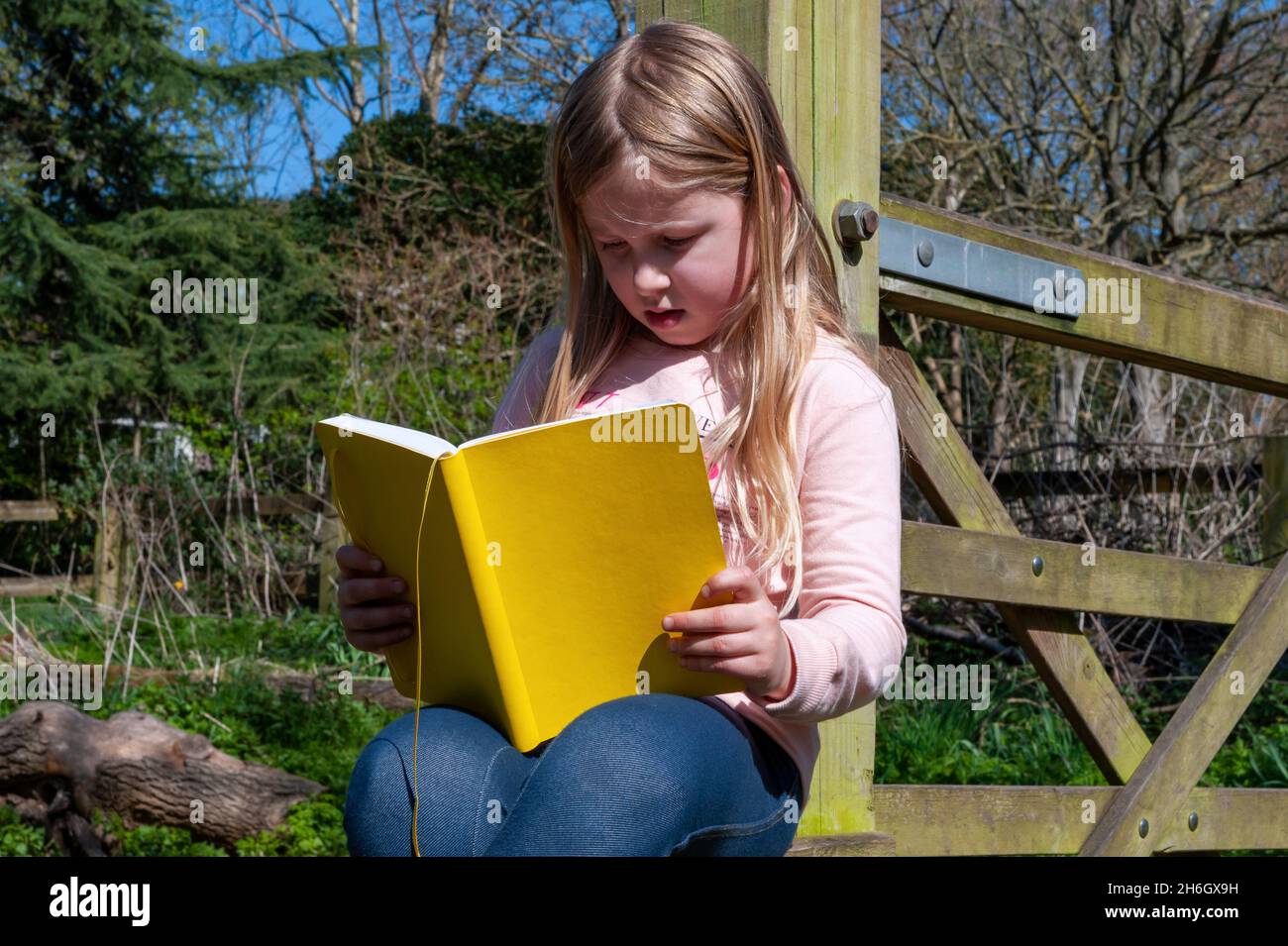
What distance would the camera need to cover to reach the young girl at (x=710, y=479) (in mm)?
1331

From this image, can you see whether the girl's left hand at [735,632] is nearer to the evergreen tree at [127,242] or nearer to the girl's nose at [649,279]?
the girl's nose at [649,279]

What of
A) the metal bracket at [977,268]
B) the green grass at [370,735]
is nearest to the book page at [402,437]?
the metal bracket at [977,268]

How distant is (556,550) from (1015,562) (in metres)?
1.11

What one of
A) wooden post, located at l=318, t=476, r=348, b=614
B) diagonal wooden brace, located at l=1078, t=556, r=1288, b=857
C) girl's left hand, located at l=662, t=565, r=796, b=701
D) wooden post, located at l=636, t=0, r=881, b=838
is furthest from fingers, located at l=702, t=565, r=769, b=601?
wooden post, located at l=318, t=476, r=348, b=614

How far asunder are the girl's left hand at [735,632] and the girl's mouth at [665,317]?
1.48ft

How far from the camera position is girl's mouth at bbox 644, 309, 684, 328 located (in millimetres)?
1660

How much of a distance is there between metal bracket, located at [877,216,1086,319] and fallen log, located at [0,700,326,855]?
252cm

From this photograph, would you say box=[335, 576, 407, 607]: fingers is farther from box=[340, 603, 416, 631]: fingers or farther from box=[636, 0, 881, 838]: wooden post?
box=[636, 0, 881, 838]: wooden post

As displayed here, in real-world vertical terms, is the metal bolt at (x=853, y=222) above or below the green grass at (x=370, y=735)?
above

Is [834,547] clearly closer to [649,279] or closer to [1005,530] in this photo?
[649,279]

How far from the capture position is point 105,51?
9.73m

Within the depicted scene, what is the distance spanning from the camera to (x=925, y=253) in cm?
199
